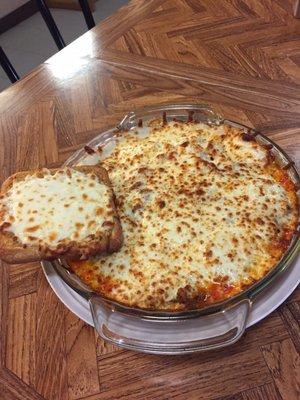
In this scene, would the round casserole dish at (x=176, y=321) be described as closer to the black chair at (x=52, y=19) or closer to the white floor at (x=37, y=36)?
the black chair at (x=52, y=19)

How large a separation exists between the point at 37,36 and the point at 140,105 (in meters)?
2.39

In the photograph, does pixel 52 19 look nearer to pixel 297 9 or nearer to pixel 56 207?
pixel 297 9

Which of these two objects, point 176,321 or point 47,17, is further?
point 47,17

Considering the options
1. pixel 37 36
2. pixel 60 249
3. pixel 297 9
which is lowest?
pixel 37 36

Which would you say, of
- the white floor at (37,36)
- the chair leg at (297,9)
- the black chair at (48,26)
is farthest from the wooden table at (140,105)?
the white floor at (37,36)

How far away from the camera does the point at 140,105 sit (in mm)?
1143

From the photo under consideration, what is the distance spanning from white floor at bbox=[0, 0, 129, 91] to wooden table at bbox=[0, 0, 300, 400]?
161 cm

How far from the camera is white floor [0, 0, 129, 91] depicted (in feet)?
9.40

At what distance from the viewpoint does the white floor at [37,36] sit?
113 inches

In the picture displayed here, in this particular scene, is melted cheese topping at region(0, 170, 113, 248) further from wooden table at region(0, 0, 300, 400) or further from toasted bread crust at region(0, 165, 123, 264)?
wooden table at region(0, 0, 300, 400)

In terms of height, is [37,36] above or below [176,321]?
below

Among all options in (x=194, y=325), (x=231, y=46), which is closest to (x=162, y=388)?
(x=194, y=325)

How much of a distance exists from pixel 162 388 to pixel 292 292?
11.2 inches

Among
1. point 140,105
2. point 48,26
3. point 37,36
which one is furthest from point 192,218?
point 37,36
